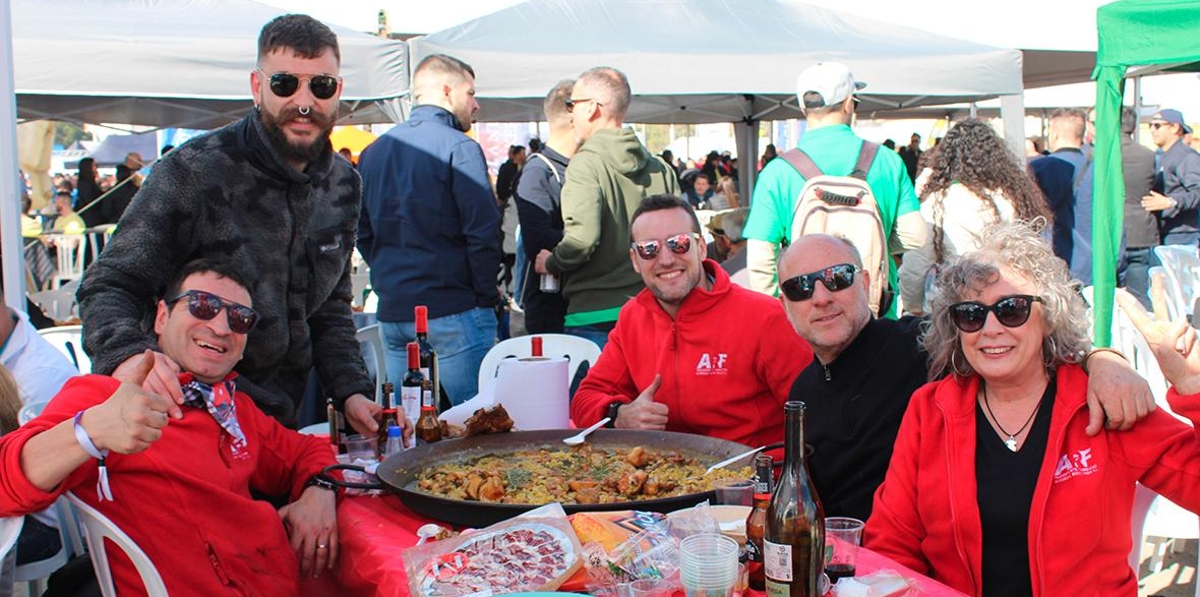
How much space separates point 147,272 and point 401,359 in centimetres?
226

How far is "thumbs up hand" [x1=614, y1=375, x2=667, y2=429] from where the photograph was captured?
Answer: 320 centimetres

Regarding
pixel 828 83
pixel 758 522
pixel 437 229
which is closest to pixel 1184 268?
pixel 828 83

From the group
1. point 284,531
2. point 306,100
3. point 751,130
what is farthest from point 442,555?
point 751,130

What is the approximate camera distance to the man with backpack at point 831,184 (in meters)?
4.43

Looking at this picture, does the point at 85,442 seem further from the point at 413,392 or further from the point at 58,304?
the point at 58,304

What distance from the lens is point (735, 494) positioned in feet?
7.06

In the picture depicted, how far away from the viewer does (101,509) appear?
2.33 m

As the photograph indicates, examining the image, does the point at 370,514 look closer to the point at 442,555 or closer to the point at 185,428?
the point at 185,428

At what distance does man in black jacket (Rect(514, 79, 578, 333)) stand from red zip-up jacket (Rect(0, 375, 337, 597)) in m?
2.74

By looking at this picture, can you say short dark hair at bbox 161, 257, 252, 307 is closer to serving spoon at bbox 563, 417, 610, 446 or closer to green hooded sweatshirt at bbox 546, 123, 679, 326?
serving spoon at bbox 563, 417, 610, 446

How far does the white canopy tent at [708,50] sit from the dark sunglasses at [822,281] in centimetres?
431

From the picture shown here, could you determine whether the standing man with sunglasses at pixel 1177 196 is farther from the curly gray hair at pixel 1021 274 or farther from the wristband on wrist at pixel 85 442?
the wristband on wrist at pixel 85 442

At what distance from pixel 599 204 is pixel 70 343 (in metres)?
2.87

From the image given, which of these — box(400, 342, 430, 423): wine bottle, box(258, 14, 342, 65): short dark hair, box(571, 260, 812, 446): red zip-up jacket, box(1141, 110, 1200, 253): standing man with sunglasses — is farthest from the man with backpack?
box(1141, 110, 1200, 253): standing man with sunglasses
